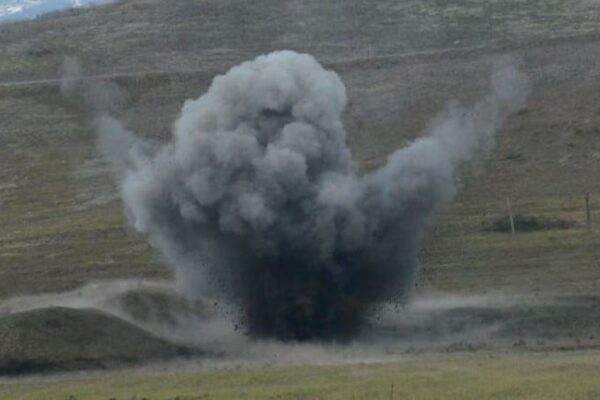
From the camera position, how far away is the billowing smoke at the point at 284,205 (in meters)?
62.5

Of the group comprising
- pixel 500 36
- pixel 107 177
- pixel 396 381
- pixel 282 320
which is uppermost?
pixel 396 381

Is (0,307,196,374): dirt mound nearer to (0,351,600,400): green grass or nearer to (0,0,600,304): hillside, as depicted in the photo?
(0,351,600,400): green grass

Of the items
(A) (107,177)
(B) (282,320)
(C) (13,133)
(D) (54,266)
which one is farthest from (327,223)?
(C) (13,133)

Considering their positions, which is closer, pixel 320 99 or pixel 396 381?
pixel 396 381

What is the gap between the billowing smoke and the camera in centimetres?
6250

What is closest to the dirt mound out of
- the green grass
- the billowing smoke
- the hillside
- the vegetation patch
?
the green grass

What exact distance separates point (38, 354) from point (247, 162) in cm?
1063

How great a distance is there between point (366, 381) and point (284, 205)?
13451 millimetres

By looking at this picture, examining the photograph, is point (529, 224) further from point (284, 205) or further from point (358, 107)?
point (358, 107)

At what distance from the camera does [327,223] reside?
62.3m

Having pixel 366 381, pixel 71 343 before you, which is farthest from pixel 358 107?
pixel 366 381

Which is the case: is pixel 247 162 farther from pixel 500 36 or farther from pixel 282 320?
pixel 500 36

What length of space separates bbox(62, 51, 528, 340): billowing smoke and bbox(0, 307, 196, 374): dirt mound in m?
4.26

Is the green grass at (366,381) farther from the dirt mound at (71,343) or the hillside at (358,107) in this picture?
the hillside at (358,107)
